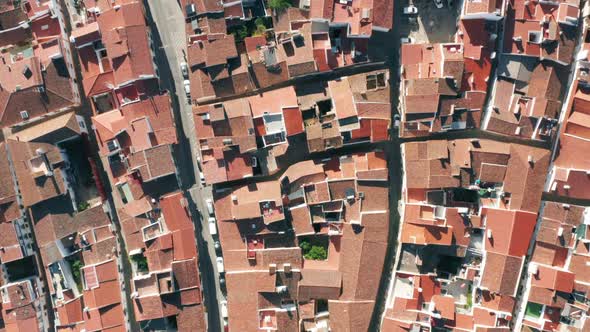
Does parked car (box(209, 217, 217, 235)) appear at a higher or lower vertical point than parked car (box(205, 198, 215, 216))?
lower

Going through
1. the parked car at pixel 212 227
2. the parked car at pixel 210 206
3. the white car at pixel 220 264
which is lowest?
the white car at pixel 220 264

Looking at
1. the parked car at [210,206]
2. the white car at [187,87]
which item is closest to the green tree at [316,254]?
the parked car at [210,206]

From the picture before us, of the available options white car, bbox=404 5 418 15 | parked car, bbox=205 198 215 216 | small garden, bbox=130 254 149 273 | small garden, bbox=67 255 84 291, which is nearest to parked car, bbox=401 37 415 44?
white car, bbox=404 5 418 15

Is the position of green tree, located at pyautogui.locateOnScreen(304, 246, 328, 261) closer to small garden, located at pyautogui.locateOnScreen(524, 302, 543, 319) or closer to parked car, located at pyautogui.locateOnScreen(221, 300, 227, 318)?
parked car, located at pyautogui.locateOnScreen(221, 300, 227, 318)

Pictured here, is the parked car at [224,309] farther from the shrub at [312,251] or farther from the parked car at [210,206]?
the shrub at [312,251]

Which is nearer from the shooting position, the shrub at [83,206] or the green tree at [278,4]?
the green tree at [278,4]

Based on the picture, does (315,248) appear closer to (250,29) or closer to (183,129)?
(183,129)

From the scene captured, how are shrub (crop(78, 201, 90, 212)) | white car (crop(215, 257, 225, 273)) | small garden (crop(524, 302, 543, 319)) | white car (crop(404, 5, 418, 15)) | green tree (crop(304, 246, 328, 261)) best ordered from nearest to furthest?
white car (crop(404, 5, 418, 15)) < small garden (crop(524, 302, 543, 319)) < shrub (crop(78, 201, 90, 212)) < green tree (crop(304, 246, 328, 261)) < white car (crop(215, 257, 225, 273))

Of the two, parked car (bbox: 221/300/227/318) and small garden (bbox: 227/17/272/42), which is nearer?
small garden (bbox: 227/17/272/42)
